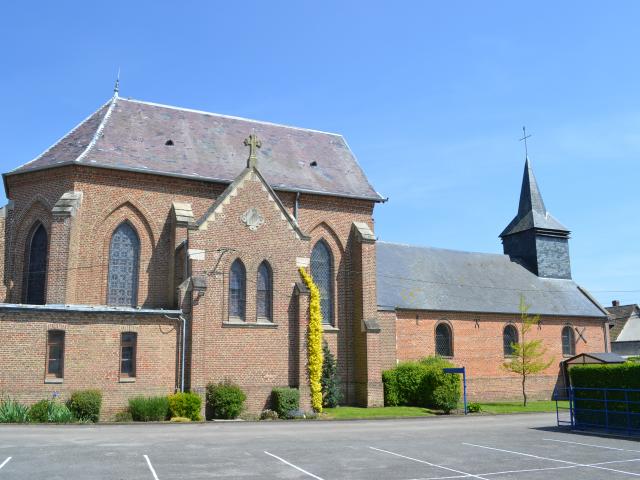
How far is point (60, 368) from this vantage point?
2138 cm

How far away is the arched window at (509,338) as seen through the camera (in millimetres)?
36241

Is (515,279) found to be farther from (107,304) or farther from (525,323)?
(107,304)

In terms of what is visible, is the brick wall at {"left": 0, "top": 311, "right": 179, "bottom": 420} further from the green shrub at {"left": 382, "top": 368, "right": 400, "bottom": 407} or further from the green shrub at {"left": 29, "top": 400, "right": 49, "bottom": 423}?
the green shrub at {"left": 382, "top": 368, "right": 400, "bottom": 407}

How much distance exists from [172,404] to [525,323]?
70.6 feet

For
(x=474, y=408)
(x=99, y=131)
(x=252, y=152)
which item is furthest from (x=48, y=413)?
(x=474, y=408)

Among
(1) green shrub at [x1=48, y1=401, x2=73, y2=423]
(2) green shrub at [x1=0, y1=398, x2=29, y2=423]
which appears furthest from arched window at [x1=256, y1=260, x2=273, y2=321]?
(2) green shrub at [x1=0, y1=398, x2=29, y2=423]

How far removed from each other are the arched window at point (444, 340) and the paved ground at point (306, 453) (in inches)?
514

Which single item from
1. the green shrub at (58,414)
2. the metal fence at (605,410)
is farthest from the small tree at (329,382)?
the green shrub at (58,414)

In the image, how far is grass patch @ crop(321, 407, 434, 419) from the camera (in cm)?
2484

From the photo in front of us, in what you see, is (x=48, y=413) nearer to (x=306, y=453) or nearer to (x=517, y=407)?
(x=306, y=453)

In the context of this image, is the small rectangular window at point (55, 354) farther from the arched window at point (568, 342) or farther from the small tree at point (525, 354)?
the arched window at point (568, 342)

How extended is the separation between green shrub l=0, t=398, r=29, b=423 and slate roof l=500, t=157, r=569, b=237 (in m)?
33.6

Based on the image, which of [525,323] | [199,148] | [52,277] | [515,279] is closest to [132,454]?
[52,277]

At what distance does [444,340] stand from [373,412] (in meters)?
9.69
